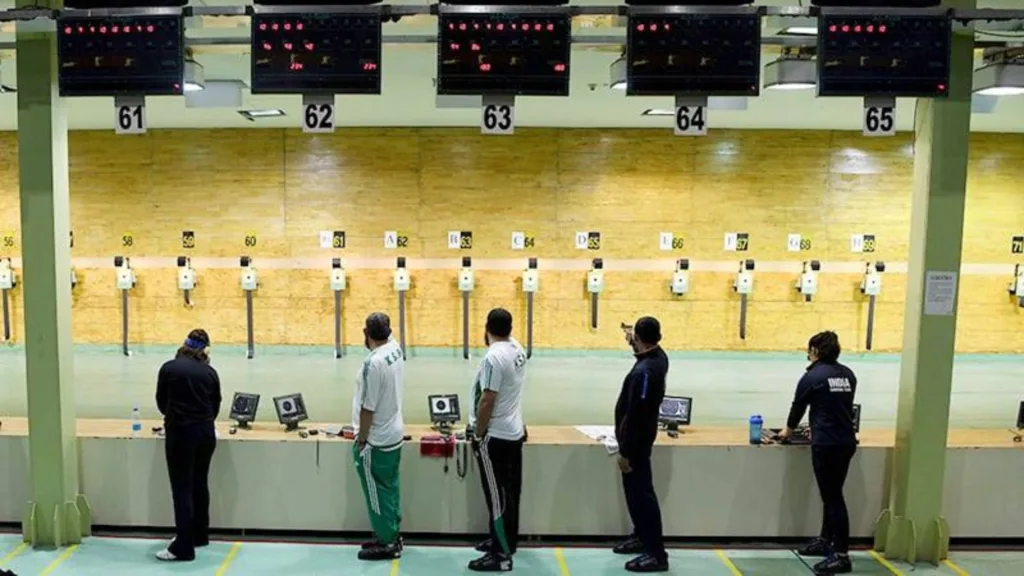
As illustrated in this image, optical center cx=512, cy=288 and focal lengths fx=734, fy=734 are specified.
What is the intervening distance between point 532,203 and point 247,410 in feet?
24.1

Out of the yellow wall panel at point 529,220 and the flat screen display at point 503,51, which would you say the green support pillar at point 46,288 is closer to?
the flat screen display at point 503,51

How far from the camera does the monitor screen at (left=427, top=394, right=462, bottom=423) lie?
5461mm

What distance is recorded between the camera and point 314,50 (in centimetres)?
448

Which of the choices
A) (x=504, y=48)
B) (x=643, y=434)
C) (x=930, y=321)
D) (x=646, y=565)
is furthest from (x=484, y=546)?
(x=930, y=321)

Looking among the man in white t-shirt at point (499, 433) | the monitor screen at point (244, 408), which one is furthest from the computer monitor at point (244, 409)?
the man in white t-shirt at point (499, 433)

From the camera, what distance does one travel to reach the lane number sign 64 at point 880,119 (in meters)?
4.66

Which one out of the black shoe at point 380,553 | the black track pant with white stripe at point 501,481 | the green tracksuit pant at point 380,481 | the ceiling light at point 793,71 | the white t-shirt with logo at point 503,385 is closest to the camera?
the white t-shirt with logo at point 503,385

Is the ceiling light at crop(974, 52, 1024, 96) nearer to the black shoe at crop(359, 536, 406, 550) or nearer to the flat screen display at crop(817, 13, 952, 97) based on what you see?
the flat screen display at crop(817, 13, 952, 97)

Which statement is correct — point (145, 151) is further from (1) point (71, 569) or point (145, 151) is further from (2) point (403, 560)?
(2) point (403, 560)

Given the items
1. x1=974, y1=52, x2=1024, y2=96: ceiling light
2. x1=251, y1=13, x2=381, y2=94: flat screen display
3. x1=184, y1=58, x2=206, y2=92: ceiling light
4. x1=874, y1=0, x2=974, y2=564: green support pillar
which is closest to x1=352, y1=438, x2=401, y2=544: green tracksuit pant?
x1=251, y1=13, x2=381, y2=94: flat screen display

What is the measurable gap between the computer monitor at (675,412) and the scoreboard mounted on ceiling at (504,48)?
247cm

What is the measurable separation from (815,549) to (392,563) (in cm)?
292

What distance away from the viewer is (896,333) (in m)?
12.2

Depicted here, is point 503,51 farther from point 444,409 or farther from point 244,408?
point 244,408
